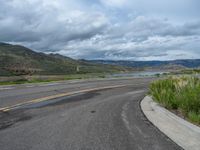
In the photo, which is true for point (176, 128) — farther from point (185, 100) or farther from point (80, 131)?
point (185, 100)

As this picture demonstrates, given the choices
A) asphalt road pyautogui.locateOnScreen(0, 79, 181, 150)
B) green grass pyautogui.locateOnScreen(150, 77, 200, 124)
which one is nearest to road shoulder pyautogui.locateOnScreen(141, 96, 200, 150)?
asphalt road pyautogui.locateOnScreen(0, 79, 181, 150)

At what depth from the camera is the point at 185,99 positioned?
10.6 m

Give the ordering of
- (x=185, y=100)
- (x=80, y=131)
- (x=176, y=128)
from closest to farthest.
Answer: (x=80, y=131)
(x=176, y=128)
(x=185, y=100)

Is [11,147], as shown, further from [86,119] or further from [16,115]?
[16,115]

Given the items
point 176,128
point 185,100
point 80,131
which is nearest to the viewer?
point 80,131

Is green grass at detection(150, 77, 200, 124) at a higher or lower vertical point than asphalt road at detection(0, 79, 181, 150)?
higher

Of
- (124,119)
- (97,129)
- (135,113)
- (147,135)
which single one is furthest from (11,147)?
(135,113)

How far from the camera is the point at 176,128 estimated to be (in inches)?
316

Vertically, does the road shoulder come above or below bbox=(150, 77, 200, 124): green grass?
below

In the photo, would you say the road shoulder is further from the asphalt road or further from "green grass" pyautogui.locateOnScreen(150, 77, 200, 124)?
"green grass" pyautogui.locateOnScreen(150, 77, 200, 124)

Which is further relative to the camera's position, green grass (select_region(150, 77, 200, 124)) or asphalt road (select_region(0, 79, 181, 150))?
green grass (select_region(150, 77, 200, 124))

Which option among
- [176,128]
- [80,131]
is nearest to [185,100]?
[176,128]

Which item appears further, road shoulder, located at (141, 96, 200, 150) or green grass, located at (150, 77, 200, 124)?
green grass, located at (150, 77, 200, 124)

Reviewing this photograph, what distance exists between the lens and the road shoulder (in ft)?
21.8
